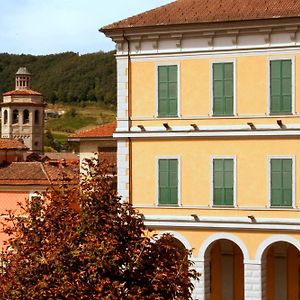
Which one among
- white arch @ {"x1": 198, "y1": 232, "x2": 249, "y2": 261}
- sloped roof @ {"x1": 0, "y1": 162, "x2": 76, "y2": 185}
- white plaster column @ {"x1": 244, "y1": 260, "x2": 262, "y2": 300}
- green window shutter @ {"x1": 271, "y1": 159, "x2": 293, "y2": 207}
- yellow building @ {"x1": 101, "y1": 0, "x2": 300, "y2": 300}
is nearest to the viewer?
green window shutter @ {"x1": 271, "y1": 159, "x2": 293, "y2": 207}

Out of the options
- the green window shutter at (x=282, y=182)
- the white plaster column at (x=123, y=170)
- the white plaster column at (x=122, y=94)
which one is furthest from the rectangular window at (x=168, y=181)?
the green window shutter at (x=282, y=182)

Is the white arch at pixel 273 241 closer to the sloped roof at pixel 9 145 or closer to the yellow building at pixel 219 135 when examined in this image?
the yellow building at pixel 219 135

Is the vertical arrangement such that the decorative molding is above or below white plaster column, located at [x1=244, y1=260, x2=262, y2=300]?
above

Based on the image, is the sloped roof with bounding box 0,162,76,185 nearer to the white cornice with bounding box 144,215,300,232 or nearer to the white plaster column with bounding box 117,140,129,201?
the white plaster column with bounding box 117,140,129,201

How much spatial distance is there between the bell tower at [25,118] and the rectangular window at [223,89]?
4257 inches

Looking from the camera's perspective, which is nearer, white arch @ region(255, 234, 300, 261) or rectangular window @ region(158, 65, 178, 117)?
white arch @ region(255, 234, 300, 261)

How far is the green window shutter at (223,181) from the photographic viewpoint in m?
31.8

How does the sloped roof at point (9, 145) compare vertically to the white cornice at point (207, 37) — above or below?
below

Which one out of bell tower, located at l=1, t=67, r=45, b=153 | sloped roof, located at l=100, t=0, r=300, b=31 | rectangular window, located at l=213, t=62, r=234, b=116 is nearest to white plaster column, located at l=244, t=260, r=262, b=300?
rectangular window, located at l=213, t=62, r=234, b=116

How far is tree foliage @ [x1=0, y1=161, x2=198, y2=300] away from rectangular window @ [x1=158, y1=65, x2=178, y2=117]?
10.8m

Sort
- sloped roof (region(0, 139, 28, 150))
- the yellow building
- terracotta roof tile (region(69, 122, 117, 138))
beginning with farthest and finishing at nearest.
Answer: sloped roof (region(0, 139, 28, 150)), terracotta roof tile (region(69, 122, 117, 138)), the yellow building

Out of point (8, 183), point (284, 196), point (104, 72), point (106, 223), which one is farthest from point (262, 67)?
point (104, 72)

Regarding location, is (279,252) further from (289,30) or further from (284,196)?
(289,30)

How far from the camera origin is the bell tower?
140m
